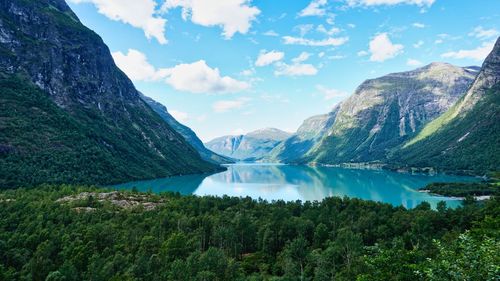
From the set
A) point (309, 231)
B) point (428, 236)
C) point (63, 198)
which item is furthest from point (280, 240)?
point (63, 198)

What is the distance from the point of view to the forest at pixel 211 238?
57188mm

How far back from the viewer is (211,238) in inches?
3280

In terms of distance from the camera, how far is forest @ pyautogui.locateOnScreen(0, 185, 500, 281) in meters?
57.2

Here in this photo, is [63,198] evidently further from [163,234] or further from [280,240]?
[280,240]

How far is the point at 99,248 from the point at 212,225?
26809 millimetres

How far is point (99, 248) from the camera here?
70.6 meters

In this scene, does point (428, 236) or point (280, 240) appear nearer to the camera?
point (428, 236)

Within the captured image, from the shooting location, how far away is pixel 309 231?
83.8 m

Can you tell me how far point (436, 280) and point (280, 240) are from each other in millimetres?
66384

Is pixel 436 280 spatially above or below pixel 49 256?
above

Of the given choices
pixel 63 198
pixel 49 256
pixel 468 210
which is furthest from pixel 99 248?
pixel 468 210

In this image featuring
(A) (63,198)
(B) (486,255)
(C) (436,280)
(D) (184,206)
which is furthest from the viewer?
(A) (63,198)

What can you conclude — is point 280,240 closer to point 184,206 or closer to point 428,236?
point 428,236

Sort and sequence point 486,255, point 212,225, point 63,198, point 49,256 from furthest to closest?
point 63,198
point 212,225
point 49,256
point 486,255
